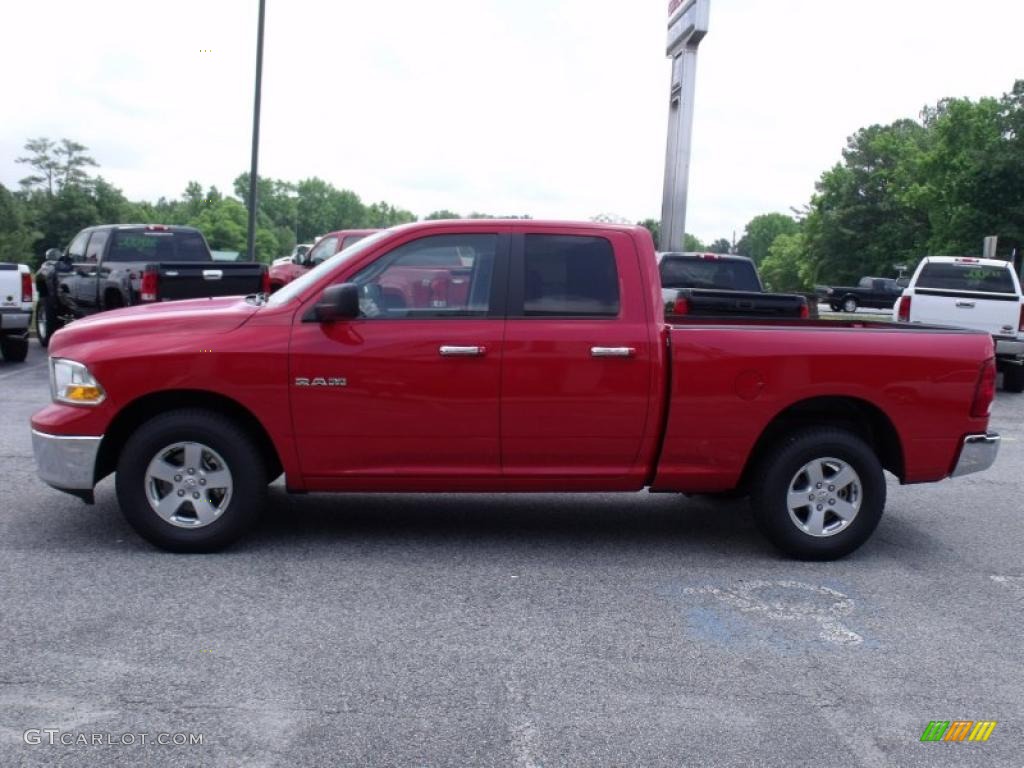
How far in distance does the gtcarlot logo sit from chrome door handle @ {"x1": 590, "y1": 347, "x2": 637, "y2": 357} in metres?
3.01

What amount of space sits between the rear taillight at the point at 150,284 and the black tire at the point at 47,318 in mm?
4319

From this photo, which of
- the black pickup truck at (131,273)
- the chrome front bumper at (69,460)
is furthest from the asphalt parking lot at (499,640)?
the black pickup truck at (131,273)

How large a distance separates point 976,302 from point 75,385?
44.3ft

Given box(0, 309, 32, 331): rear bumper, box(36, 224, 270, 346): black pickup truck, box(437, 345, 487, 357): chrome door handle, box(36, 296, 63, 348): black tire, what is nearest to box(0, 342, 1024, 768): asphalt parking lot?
box(437, 345, 487, 357): chrome door handle

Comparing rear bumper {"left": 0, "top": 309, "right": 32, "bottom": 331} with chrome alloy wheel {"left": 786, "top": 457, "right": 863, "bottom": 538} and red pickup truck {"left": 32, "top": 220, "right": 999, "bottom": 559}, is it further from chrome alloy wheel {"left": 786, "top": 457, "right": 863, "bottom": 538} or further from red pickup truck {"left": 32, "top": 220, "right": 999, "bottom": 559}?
chrome alloy wheel {"left": 786, "top": 457, "right": 863, "bottom": 538}

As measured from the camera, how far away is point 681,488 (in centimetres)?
638

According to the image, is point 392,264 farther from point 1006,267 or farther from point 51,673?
point 1006,267

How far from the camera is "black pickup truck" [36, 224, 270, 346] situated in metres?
13.6

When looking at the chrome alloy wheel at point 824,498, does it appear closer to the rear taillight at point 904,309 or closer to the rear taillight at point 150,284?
the rear taillight at point 150,284

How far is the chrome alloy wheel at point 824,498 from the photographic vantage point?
632cm

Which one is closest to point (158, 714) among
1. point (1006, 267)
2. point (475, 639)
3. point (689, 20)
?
point (475, 639)

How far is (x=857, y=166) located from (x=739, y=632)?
8196cm

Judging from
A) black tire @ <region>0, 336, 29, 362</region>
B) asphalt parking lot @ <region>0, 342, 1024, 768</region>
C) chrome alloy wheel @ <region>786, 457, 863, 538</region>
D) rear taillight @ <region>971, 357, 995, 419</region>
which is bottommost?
asphalt parking lot @ <region>0, 342, 1024, 768</region>

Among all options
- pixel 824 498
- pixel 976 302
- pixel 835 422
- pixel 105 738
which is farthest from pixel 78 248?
pixel 105 738
